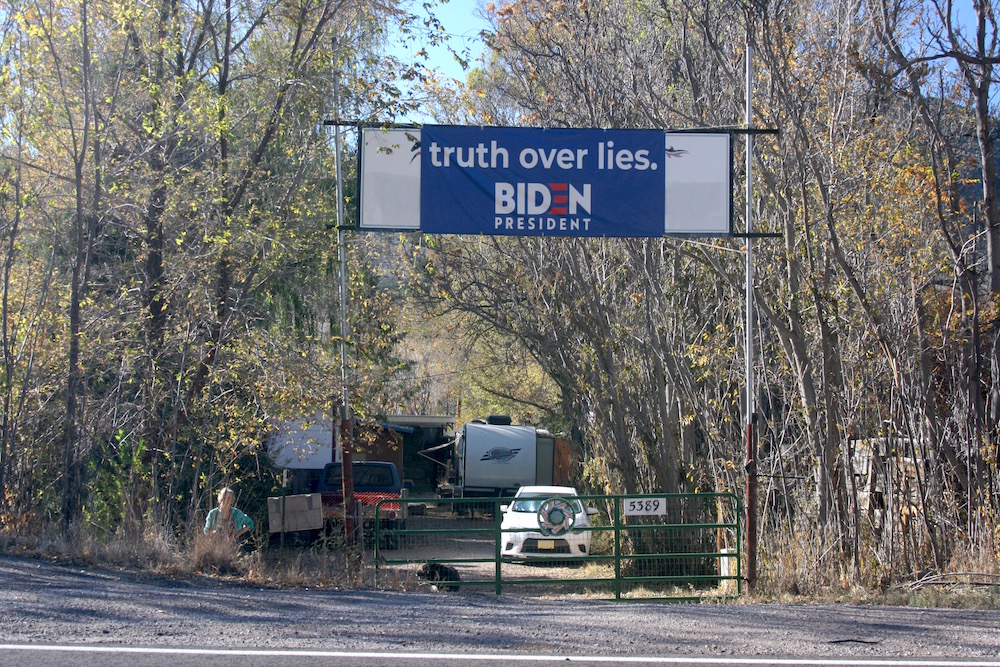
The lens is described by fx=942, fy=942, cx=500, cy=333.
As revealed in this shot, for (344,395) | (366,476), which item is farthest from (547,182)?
(366,476)

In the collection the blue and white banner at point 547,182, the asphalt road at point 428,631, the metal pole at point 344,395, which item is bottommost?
the asphalt road at point 428,631

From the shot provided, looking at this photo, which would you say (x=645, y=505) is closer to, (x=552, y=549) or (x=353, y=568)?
(x=552, y=549)

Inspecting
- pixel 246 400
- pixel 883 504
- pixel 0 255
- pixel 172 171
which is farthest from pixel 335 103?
pixel 883 504

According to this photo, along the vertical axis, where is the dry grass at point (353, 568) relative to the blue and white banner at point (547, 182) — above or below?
below

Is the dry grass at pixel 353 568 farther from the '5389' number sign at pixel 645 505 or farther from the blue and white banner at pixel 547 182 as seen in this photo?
the blue and white banner at pixel 547 182

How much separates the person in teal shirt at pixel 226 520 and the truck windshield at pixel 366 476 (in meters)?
5.80

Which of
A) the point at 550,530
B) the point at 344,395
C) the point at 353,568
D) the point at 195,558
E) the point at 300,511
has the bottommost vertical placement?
the point at 353,568

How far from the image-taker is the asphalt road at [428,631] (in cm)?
665

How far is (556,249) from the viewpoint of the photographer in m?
18.7

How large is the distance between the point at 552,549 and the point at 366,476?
693 cm

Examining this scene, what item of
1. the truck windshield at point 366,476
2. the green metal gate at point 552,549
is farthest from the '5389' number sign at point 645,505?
the truck windshield at point 366,476

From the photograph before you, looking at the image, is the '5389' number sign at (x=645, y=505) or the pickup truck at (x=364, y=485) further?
the pickup truck at (x=364, y=485)

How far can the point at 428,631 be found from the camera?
24.6 feet

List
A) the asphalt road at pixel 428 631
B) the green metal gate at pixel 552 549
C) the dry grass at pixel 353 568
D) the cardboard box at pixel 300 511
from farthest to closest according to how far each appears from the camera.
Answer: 1. the cardboard box at pixel 300 511
2. the green metal gate at pixel 552 549
3. the dry grass at pixel 353 568
4. the asphalt road at pixel 428 631
